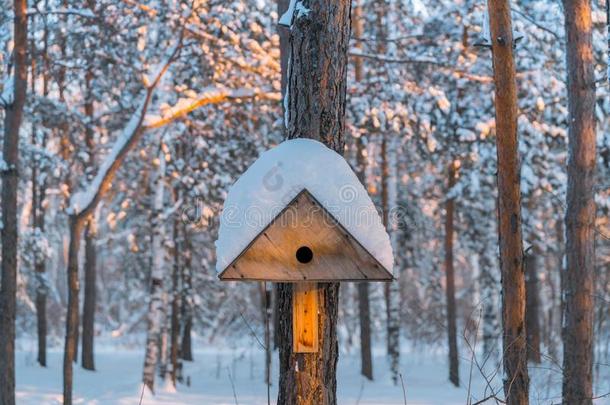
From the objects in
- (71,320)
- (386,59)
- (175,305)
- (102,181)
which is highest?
(386,59)

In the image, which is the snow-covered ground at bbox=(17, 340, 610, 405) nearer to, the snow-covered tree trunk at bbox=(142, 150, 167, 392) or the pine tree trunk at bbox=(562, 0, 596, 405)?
the snow-covered tree trunk at bbox=(142, 150, 167, 392)

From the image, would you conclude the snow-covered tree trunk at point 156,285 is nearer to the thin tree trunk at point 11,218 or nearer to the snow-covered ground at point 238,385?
the snow-covered ground at point 238,385

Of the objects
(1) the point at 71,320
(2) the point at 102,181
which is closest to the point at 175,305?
(1) the point at 71,320

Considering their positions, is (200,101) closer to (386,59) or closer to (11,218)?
(386,59)

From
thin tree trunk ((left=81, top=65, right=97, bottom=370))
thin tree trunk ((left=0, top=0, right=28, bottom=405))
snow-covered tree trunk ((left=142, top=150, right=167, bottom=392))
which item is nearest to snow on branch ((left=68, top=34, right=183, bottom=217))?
thin tree trunk ((left=0, top=0, right=28, bottom=405))

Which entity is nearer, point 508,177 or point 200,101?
point 508,177

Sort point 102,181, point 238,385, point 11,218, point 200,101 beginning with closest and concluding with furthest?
1. point 102,181
2. point 11,218
3. point 200,101
4. point 238,385

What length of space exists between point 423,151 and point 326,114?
11059mm

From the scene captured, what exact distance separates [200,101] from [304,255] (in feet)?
17.9

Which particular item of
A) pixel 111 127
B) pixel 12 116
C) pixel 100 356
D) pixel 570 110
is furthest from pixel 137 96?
pixel 100 356

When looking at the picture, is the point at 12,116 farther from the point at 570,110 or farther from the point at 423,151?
the point at 423,151

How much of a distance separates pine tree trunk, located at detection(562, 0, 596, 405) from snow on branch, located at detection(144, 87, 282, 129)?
346 cm

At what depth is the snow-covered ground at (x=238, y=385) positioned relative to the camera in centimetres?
1230

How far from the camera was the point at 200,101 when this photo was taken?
29.4ft
